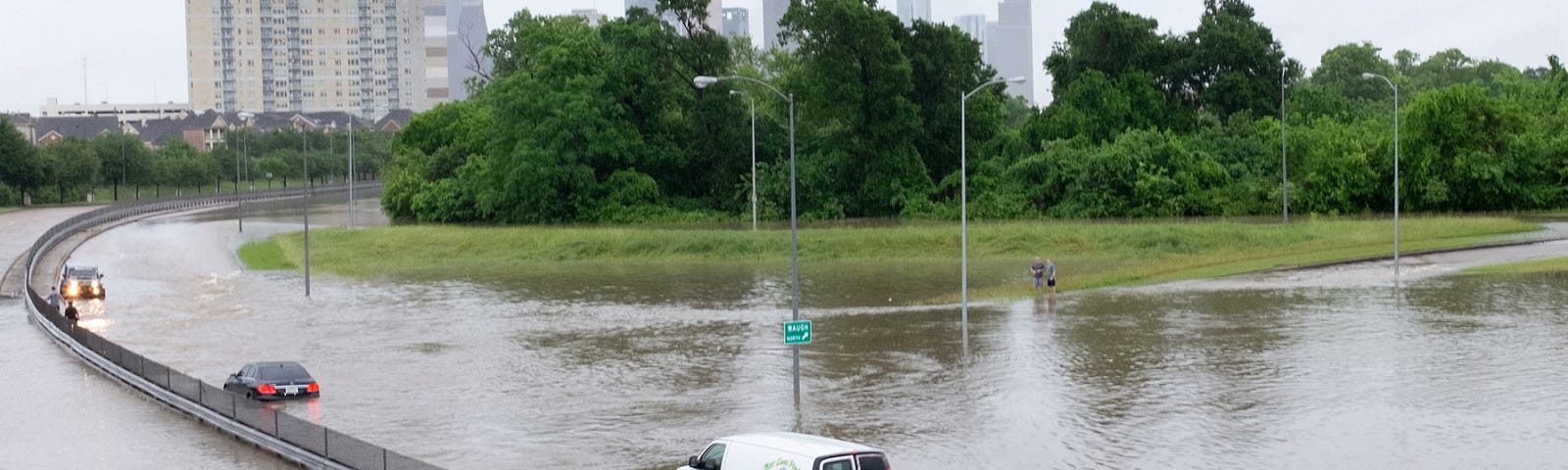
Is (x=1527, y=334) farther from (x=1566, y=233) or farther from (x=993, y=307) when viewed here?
(x=1566, y=233)

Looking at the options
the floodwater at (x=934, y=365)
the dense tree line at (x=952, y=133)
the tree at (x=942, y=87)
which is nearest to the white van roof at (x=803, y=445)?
the floodwater at (x=934, y=365)

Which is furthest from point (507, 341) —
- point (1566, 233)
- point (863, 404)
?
point (1566, 233)

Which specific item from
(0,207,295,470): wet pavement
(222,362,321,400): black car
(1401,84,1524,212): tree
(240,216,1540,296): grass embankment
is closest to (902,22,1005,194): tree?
(240,216,1540,296): grass embankment

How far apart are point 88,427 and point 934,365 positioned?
1747cm

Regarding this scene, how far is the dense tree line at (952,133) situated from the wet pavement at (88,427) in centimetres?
5835

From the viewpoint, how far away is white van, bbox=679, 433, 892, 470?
67.3 feet

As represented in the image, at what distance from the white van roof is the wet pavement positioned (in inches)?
366

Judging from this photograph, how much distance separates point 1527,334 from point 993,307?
51.5 ft

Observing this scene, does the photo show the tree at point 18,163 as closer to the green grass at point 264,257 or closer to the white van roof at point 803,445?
the green grass at point 264,257

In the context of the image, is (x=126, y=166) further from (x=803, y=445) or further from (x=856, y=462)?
(x=856, y=462)

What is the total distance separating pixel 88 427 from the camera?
3194 centimetres

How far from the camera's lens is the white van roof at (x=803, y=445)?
20625 millimetres

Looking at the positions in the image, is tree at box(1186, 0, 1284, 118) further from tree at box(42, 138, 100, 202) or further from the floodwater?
tree at box(42, 138, 100, 202)

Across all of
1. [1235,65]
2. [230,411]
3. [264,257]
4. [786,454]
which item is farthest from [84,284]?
[1235,65]
